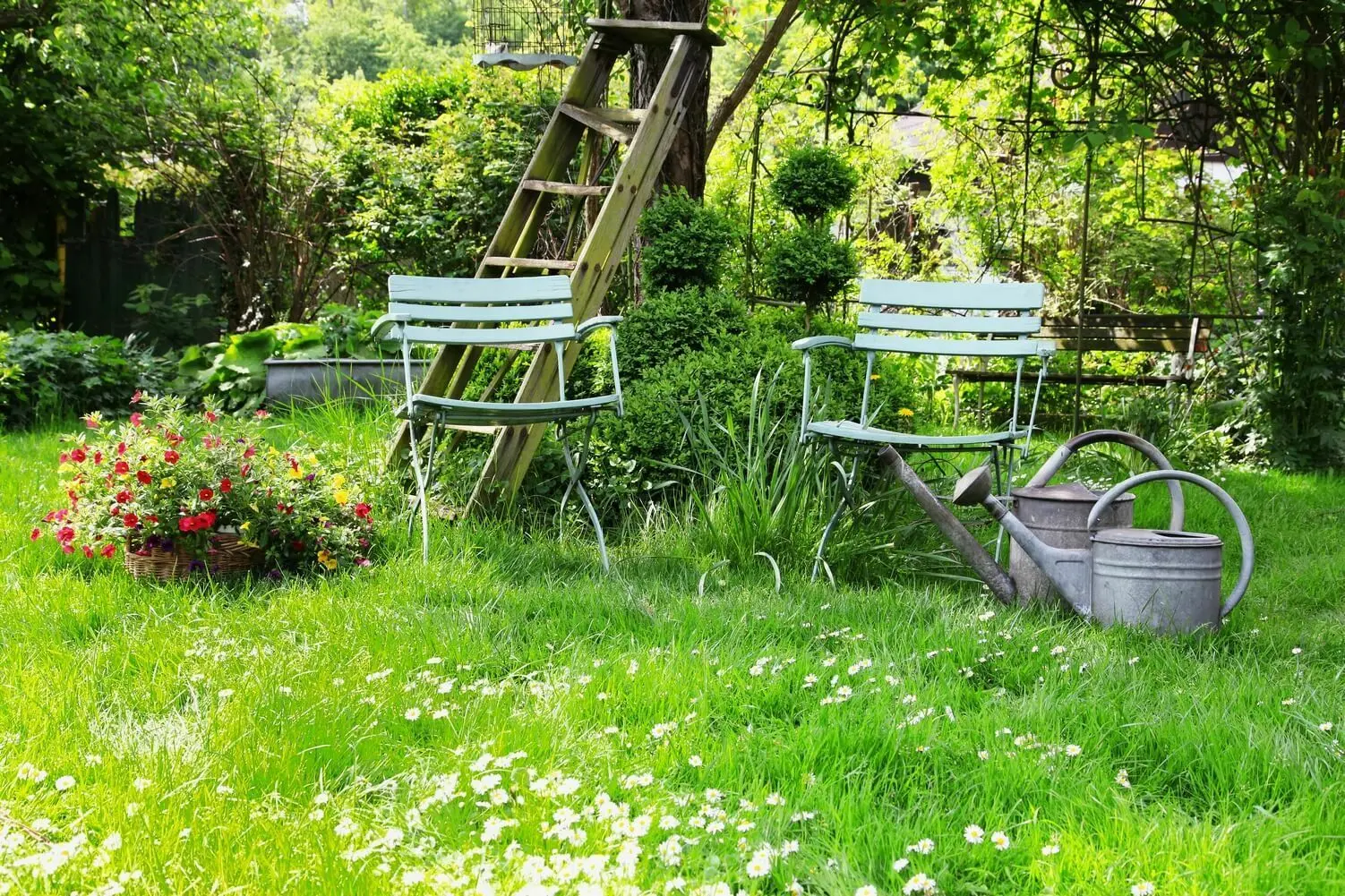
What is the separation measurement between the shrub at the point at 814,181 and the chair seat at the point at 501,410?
1690 millimetres

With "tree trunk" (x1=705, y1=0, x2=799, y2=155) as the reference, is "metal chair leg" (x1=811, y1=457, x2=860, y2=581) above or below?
below

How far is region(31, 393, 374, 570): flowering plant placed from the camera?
127 inches

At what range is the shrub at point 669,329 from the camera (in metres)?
4.36

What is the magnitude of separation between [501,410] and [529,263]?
1231 mm

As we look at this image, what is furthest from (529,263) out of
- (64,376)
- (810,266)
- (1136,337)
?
(1136,337)

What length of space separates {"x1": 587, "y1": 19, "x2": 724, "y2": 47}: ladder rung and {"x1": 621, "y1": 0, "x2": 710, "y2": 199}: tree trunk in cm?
59

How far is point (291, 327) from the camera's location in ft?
21.2

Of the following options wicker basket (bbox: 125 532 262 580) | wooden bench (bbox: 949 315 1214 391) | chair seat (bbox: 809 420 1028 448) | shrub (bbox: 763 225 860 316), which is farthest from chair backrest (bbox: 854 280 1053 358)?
wooden bench (bbox: 949 315 1214 391)

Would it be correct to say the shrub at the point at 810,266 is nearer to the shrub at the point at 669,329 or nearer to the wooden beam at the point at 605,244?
the shrub at the point at 669,329

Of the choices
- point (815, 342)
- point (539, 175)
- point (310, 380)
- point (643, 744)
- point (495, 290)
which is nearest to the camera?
point (643, 744)

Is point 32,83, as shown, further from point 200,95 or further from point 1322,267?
point 1322,267

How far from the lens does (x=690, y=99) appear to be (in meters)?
4.91

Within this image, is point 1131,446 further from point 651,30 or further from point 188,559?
point 188,559

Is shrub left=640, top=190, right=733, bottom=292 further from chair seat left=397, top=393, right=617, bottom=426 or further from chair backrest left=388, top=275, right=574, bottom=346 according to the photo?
chair seat left=397, top=393, right=617, bottom=426
